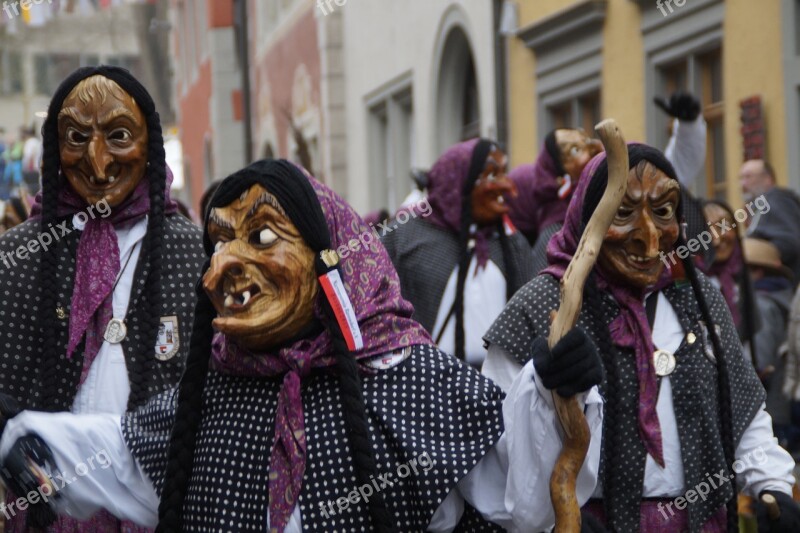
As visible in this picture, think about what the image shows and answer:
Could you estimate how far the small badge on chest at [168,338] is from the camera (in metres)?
4.89

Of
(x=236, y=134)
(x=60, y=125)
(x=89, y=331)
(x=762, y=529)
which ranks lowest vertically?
(x=762, y=529)

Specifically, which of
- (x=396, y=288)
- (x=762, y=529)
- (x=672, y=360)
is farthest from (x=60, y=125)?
(x=762, y=529)

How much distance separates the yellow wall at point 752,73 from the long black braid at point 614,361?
6135 mm

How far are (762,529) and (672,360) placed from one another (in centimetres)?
52

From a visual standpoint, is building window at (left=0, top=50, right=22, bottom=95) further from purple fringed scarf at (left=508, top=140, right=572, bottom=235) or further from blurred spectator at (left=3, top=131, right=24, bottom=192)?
purple fringed scarf at (left=508, top=140, right=572, bottom=235)

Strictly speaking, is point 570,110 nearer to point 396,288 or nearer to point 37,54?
point 396,288

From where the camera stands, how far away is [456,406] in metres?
3.81

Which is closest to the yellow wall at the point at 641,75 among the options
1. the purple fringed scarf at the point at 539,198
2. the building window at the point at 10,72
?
the purple fringed scarf at the point at 539,198

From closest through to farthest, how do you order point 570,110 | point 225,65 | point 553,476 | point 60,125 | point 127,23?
point 553,476 → point 60,125 → point 570,110 → point 225,65 → point 127,23

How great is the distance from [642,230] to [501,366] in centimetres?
57

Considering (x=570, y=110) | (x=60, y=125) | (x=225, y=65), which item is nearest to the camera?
(x=60, y=125)

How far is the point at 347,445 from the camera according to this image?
3766 millimetres

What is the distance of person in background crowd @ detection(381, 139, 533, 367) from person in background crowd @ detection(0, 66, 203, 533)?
2799 millimetres

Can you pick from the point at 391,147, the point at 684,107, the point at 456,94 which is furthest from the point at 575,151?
the point at 391,147
